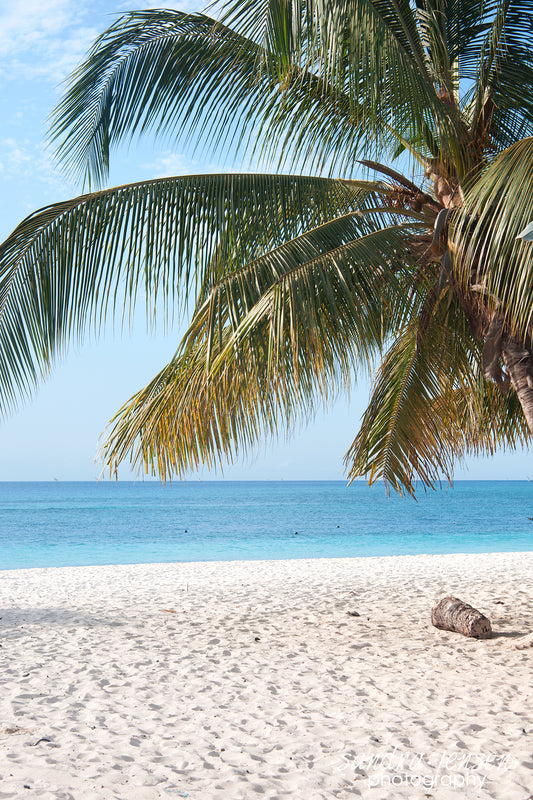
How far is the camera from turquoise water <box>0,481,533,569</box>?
Answer: 2025 centimetres

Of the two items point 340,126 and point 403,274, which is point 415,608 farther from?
point 340,126

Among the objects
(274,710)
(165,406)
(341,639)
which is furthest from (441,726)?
(165,406)

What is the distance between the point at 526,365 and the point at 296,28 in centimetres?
270

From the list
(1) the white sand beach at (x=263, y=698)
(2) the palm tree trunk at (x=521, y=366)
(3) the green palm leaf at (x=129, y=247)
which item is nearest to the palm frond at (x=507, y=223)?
(2) the palm tree trunk at (x=521, y=366)

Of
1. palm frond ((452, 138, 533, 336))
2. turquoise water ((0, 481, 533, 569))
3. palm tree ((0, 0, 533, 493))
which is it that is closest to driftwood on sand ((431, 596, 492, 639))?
palm tree ((0, 0, 533, 493))

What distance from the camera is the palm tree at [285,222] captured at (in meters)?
4.11

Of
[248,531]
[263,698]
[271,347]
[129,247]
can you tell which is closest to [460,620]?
[263,698]

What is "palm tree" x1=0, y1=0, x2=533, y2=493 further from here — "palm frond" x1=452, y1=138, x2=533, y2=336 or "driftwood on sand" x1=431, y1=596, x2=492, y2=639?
"driftwood on sand" x1=431, y1=596, x2=492, y2=639

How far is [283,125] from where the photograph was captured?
5305 millimetres

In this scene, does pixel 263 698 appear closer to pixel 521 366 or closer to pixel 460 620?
pixel 460 620

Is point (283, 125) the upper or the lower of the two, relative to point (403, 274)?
upper

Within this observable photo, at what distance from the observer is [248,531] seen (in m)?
28.8

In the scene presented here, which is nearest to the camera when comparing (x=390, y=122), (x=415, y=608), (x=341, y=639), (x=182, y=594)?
(x=390, y=122)

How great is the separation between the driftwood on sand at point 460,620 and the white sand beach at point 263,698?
10 cm
